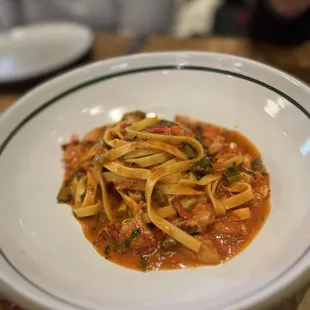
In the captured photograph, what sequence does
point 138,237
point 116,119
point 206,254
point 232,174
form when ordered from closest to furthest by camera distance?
point 206,254, point 138,237, point 232,174, point 116,119

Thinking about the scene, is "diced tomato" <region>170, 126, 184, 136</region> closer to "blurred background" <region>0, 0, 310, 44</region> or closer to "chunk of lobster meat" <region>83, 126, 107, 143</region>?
"chunk of lobster meat" <region>83, 126, 107, 143</region>

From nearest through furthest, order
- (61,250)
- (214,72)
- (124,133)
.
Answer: (61,250)
(124,133)
(214,72)

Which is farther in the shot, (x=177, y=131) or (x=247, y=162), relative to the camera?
(x=177, y=131)

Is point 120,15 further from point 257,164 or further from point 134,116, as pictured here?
point 257,164

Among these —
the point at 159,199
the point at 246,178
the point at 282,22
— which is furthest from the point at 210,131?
the point at 282,22

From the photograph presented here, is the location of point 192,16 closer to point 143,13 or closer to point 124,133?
point 143,13

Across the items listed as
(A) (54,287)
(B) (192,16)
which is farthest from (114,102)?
(B) (192,16)

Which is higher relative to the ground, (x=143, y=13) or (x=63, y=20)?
(x=143, y=13)

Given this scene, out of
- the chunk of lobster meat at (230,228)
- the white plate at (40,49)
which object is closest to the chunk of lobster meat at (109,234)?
the chunk of lobster meat at (230,228)
